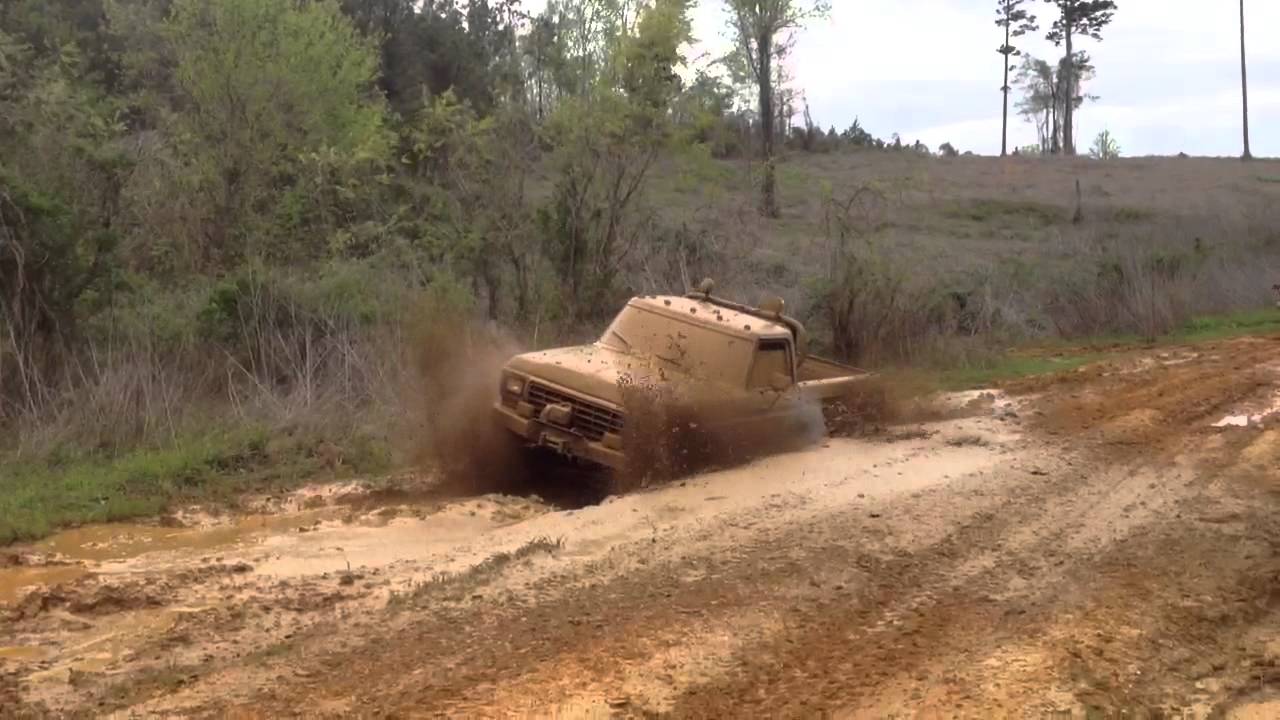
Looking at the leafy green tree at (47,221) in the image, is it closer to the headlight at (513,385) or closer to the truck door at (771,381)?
the headlight at (513,385)

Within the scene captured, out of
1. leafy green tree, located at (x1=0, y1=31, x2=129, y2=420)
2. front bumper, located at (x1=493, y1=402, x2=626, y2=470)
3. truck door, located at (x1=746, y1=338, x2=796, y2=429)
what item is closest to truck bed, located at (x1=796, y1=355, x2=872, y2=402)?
truck door, located at (x1=746, y1=338, x2=796, y2=429)

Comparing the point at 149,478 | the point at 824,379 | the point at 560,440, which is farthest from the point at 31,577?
the point at 824,379

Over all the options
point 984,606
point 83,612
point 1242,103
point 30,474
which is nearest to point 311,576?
point 83,612

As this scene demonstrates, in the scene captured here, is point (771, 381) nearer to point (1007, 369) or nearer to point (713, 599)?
point (713, 599)

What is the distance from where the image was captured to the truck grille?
982 cm

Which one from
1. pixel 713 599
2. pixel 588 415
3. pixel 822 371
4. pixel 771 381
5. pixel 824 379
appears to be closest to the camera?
pixel 713 599

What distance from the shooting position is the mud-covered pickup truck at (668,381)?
9.91 meters

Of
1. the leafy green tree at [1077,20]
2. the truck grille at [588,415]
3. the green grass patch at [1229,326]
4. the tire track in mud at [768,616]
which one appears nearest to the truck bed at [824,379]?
the truck grille at [588,415]

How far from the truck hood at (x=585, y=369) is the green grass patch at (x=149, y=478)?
239 centimetres

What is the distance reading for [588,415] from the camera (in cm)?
993

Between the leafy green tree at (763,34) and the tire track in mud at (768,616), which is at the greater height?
the leafy green tree at (763,34)

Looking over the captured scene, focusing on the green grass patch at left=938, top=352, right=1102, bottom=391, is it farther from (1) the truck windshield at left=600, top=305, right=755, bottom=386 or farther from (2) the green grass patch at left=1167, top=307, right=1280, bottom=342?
(1) the truck windshield at left=600, top=305, right=755, bottom=386

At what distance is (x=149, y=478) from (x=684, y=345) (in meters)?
5.02

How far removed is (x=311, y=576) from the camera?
7.52 m
